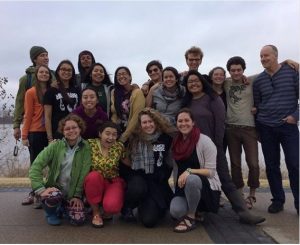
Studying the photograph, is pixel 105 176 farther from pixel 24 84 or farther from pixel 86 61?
pixel 24 84

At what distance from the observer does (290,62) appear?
543 centimetres

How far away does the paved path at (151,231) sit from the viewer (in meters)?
4.36

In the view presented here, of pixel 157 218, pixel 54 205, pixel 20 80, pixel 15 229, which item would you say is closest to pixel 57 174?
pixel 54 205

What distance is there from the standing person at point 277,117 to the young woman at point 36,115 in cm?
290

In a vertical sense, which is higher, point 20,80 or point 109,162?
point 20,80

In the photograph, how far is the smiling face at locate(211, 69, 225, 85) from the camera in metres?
5.74

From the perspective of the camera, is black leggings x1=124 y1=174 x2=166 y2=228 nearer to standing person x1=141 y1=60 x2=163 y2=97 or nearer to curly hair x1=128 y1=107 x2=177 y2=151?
curly hair x1=128 y1=107 x2=177 y2=151

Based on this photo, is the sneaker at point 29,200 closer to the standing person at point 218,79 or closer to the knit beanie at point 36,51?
the knit beanie at point 36,51

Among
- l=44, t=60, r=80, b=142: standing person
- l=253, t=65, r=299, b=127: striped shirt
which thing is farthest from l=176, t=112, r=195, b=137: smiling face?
l=44, t=60, r=80, b=142: standing person

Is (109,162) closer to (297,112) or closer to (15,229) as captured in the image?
(15,229)

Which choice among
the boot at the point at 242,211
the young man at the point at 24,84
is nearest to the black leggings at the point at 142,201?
the boot at the point at 242,211

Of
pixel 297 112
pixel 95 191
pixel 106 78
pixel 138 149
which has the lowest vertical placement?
pixel 95 191

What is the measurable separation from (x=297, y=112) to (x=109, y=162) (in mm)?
2392

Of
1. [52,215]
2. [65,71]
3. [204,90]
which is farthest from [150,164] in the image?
[65,71]
